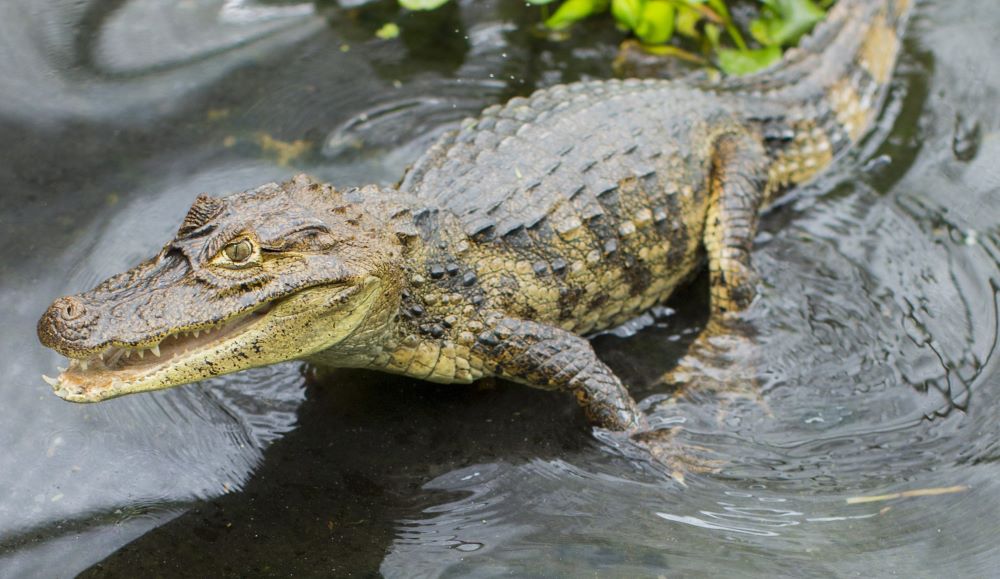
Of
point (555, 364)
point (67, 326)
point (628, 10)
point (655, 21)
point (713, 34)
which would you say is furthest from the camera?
point (713, 34)

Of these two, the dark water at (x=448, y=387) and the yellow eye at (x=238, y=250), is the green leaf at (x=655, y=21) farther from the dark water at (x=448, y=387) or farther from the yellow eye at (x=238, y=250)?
the yellow eye at (x=238, y=250)

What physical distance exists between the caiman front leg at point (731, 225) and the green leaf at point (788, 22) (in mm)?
1806

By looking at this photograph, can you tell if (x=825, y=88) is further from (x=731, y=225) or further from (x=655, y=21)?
(x=731, y=225)

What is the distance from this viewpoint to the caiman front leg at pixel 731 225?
454cm

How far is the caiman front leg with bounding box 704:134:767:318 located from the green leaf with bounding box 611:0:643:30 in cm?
148

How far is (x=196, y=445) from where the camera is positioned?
3.78 m

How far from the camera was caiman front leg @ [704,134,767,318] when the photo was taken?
14.9 ft

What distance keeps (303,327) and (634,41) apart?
346cm

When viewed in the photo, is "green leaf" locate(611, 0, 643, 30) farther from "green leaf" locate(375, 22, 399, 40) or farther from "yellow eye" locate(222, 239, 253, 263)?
"yellow eye" locate(222, 239, 253, 263)

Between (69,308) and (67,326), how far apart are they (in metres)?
0.07

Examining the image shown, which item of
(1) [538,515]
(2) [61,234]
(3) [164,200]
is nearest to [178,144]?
(3) [164,200]

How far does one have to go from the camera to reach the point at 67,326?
10.1 feet

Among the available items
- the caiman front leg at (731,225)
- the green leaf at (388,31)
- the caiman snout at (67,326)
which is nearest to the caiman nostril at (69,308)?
the caiman snout at (67,326)

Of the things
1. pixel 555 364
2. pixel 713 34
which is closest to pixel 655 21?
pixel 713 34
